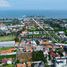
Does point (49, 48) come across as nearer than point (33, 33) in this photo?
Yes

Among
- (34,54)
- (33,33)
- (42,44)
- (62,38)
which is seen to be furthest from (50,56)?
(33,33)

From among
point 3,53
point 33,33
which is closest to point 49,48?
point 3,53

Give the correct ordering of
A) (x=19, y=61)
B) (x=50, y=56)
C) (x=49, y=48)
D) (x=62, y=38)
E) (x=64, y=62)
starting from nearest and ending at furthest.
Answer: (x=64, y=62) → (x=19, y=61) → (x=50, y=56) → (x=49, y=48) → (x=62, y=38)

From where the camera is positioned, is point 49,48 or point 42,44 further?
point 42,44

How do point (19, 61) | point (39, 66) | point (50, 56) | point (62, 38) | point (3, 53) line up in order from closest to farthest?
point (39, 66)
point (19, 61)
point (50, 56)
point (3, 53)
point (62, 38)

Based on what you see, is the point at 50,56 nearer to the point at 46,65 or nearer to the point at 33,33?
the point at 46,65

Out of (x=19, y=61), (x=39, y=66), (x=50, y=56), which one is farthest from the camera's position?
(x=50, y=56)

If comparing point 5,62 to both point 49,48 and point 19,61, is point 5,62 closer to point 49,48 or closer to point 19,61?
point 19,61

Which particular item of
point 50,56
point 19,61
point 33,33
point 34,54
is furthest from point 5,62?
point 33,33

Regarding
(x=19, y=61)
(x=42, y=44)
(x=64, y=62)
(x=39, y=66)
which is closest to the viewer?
(x=39, y=66)
